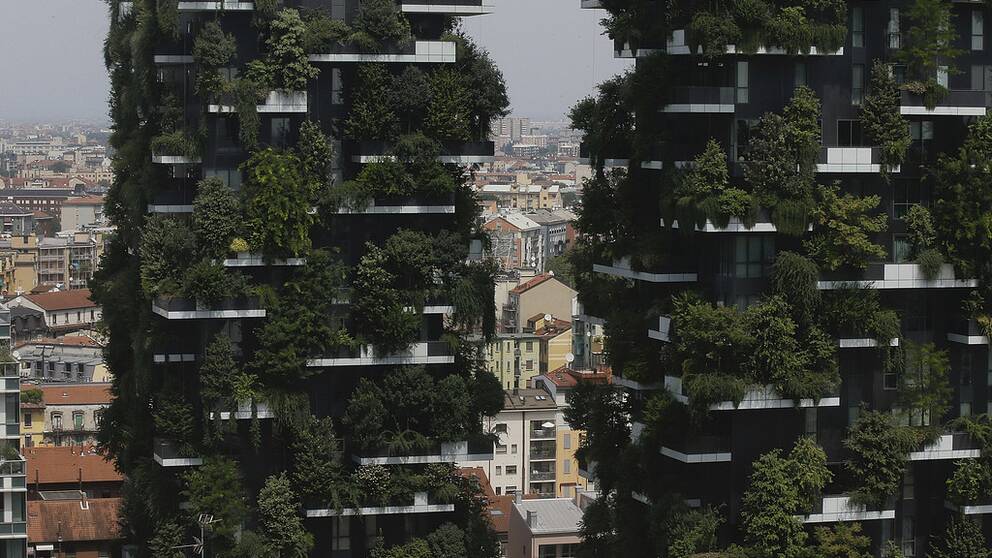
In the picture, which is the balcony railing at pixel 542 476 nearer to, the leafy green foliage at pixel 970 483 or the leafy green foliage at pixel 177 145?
the leafy green foliage at pixel 177 145

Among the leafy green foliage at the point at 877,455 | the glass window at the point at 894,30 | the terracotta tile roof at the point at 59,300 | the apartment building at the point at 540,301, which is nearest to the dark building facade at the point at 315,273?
the leafy green foliage at the point at 877,455

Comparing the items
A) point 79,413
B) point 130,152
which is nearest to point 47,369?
point 79,413

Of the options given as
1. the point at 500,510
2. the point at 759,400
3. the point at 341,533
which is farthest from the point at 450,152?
the point at 500,510

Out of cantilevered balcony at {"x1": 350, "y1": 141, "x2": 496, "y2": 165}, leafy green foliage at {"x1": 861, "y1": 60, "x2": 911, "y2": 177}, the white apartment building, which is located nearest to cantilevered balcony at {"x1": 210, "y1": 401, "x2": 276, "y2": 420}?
cantilevered balcony at {"x1": 350, "y1": 141, "x2": 496, "y2": 165}

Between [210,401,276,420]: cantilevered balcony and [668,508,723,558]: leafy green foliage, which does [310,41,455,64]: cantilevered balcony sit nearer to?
[210,401,276,420]: cantilevered balcony

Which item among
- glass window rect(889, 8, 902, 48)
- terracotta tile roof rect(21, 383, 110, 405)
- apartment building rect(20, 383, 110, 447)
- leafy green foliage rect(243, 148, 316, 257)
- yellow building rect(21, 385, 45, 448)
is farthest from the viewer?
terracotta tile roof rect(21, 383, 110, 405)

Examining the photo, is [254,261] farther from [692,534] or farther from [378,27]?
[692,534]

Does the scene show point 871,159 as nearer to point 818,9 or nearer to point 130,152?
point 818,9

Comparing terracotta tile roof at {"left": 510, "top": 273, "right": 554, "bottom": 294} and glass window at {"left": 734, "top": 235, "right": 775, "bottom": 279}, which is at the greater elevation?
terracotta tile roof at {"left": 510, "top": 273, "right": 554, "bottom": 294}
